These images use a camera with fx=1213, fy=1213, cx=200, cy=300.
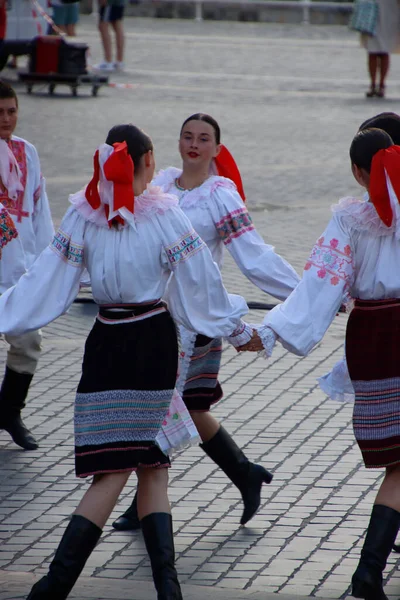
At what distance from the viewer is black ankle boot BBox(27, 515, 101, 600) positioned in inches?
153

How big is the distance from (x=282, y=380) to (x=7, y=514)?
2320mm

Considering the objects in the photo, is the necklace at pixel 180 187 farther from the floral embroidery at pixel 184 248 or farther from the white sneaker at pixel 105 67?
the white sneaker at pixel 105 67

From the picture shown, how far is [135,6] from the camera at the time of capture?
3331 centimetres

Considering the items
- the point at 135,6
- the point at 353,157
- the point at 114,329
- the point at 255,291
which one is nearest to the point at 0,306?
the point at 114,329

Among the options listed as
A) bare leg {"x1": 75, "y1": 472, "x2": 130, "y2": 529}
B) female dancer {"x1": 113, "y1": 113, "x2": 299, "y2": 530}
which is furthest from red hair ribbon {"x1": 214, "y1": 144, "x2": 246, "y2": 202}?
bare leg {"x1": 75, "y1": 472, "x2": 130, "y2": 529}

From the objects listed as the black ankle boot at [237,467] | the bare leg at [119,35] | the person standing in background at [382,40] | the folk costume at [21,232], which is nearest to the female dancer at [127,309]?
the black ankle boot at [237,467]

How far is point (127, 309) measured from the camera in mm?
4105

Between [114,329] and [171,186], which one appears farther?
[171,186]

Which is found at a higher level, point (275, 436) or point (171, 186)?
point (171, 186)

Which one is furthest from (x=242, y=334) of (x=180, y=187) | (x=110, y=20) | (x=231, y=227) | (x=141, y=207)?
(x=110, y=20)

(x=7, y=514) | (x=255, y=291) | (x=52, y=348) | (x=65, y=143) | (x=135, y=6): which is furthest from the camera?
(x=135, y=6)

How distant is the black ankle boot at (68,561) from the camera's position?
12.8 feet

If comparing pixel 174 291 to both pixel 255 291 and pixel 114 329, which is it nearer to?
pixel 114 329

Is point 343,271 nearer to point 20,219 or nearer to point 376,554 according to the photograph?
point 376,554
